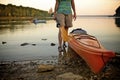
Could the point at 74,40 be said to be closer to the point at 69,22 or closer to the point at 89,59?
the point at 69,22

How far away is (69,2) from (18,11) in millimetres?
102612

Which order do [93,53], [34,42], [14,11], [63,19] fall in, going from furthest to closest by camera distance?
[14,11], [34,42], [63,19], [93,53]

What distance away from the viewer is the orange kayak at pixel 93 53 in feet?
16.3

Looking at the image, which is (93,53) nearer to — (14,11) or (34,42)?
(34,42)

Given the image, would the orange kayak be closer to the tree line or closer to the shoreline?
the shoreline

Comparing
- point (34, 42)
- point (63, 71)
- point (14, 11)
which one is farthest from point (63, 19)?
point (14, 11)

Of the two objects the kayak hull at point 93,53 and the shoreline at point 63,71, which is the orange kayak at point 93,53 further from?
the shoreline at point 63,71

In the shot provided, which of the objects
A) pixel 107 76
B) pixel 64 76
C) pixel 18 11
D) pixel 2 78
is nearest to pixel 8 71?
pixel 2 78

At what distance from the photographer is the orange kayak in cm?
496

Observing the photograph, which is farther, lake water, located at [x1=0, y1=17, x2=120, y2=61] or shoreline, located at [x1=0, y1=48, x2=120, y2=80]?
lake water, located at [x1=0, y1=17, x2=120, y2=61]

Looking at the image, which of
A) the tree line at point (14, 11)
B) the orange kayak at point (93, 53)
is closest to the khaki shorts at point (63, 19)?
the orange kayak at point (93, 53)

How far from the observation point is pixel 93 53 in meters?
5.27

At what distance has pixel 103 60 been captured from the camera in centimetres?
500

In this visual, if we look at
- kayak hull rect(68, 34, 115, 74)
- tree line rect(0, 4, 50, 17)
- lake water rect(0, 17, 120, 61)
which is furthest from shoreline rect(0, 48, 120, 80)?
tree line rect(0, 4, 50, 17)
